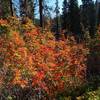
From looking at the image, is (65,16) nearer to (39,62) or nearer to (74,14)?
(74,14)

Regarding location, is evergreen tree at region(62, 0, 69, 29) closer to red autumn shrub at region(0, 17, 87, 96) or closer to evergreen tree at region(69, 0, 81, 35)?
evergreen tree at region(69, 0, 81, 35)

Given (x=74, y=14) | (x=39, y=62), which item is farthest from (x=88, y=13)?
(x=39, y=62)

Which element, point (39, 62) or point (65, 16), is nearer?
point (39, 62)

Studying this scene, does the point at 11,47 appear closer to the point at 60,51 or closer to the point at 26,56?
the point at 26,56

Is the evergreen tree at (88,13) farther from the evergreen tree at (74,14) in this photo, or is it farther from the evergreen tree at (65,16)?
the evergreen tree at (65,16)

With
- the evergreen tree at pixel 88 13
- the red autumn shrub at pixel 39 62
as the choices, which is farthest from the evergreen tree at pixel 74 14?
the red autumn shrub at pixel 39 62

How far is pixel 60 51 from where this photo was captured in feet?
55.2

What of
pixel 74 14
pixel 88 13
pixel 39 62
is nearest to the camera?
pixel 39 62

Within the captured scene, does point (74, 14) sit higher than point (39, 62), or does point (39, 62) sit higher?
point (74, 14)

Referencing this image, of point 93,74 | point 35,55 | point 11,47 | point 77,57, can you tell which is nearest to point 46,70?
point 35,55

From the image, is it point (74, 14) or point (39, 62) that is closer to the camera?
point (39, 62)

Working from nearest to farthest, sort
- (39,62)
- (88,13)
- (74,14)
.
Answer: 1. (39,62)
2. (74,14)
3. (88,13)

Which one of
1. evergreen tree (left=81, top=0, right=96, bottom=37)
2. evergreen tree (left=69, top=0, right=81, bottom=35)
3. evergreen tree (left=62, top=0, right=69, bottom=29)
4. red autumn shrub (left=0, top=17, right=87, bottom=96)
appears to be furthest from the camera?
evergreen tree (left=62, top=0, right=69, bottom=29)

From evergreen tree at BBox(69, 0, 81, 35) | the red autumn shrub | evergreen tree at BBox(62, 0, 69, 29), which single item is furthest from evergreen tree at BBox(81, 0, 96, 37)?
the red autumn shrub
